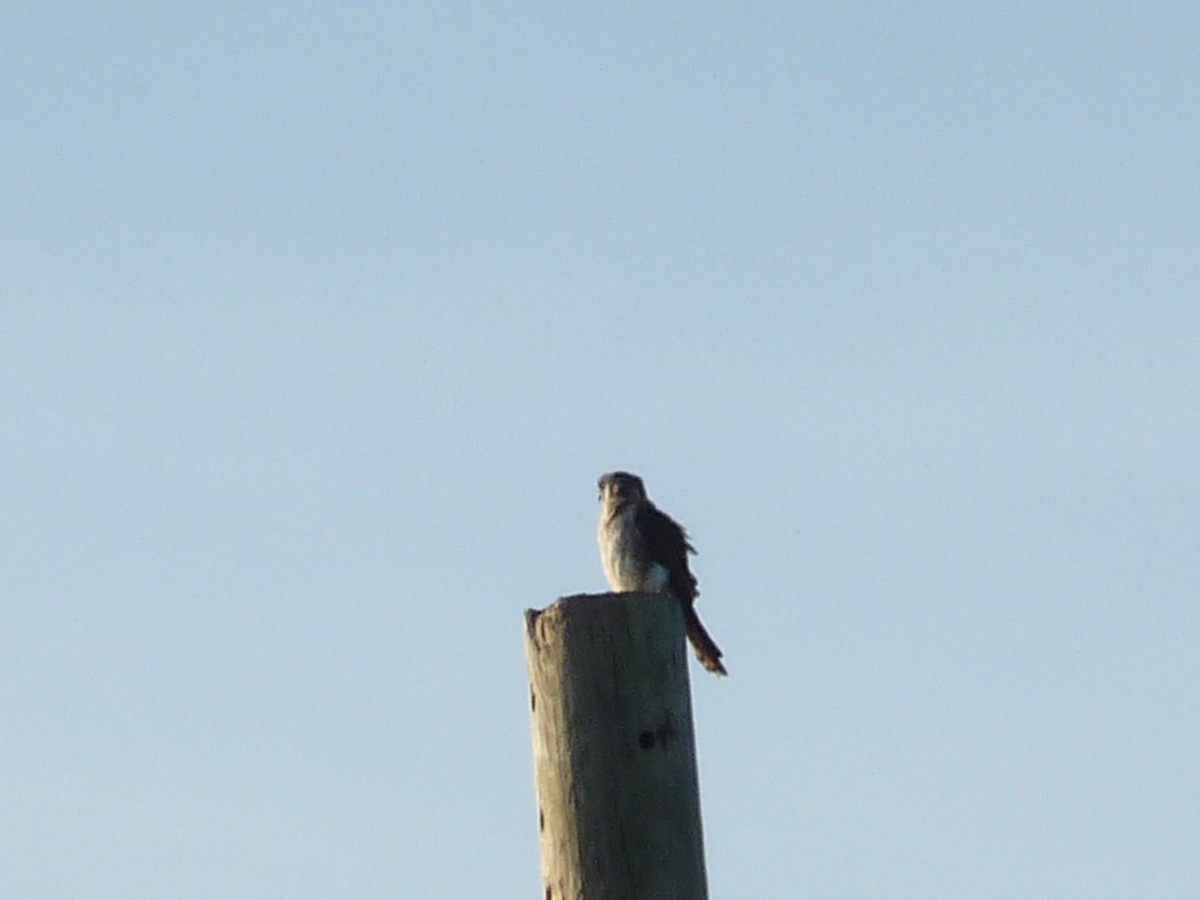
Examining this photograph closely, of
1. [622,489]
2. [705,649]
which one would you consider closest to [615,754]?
[705,649]

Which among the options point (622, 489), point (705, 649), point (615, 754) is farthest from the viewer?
point (622, 489)

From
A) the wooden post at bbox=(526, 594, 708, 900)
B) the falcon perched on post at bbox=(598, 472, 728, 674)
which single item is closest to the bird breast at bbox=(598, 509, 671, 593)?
the falcon perched on post at bbox=(598, 472, 728, 674)

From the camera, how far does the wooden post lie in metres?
4.64

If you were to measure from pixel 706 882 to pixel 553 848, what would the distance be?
0.34 m

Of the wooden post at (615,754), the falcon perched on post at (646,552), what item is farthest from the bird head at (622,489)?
the wooden post at (615,754)

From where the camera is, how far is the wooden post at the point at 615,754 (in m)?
4.64

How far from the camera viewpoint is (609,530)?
37.5 feet

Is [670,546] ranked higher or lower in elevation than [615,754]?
higher

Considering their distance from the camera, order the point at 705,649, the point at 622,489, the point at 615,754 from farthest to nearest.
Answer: the point at 622,489 < the point at 705,649 < the point at 615,754

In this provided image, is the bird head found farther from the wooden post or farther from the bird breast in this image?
the wooden post

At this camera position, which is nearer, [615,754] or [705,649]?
[615,754]

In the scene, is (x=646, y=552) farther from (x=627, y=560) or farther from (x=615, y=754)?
(x=615, y=754)

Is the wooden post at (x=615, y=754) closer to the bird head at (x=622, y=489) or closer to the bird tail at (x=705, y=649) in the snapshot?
the bird tail at (x=705, y=649)

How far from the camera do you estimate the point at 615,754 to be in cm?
469
